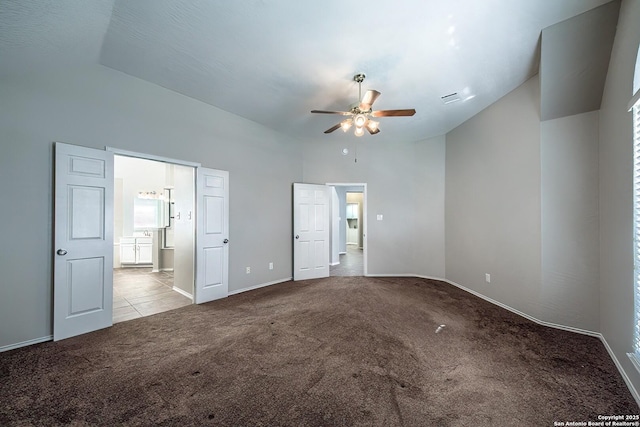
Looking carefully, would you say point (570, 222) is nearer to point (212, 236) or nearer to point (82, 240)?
point (212, 236)

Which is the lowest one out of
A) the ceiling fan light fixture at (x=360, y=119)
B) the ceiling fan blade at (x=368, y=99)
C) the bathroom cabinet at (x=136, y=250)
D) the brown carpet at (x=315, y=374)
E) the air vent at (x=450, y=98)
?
the brown carpet at (x=315, y=374)

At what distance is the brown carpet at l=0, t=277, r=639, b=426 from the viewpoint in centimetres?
162

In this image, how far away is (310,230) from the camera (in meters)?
5.27

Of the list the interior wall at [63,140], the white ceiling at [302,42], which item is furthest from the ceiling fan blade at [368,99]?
the interior wall at [63,140]

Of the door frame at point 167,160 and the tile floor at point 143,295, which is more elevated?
the door frame at point 167,160

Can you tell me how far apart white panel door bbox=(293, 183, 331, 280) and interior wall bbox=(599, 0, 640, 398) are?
400cm

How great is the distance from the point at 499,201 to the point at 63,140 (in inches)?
216

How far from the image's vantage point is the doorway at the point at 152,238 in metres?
3.89

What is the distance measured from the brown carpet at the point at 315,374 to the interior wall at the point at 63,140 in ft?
1.79

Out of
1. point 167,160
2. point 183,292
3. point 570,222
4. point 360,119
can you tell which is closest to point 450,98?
point 360,119

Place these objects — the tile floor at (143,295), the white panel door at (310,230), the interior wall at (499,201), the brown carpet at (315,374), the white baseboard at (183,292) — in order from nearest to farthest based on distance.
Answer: the brown carpet at (315,374), the interior wall at (499,201), the tile floor at (143,295), the white baseboard at (183,292), the white panel door at (310,230)

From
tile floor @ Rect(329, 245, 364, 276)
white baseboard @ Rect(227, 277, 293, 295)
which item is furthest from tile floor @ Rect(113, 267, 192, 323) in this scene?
tile floor @ Rect(329, 245, 364, 276)

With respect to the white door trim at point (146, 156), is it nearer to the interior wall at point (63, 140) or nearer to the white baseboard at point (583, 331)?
the interior wall at point (63, 140)

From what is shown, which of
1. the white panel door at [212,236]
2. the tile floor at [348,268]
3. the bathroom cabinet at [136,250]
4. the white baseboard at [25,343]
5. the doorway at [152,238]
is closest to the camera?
the white baseboard at [25,343]
